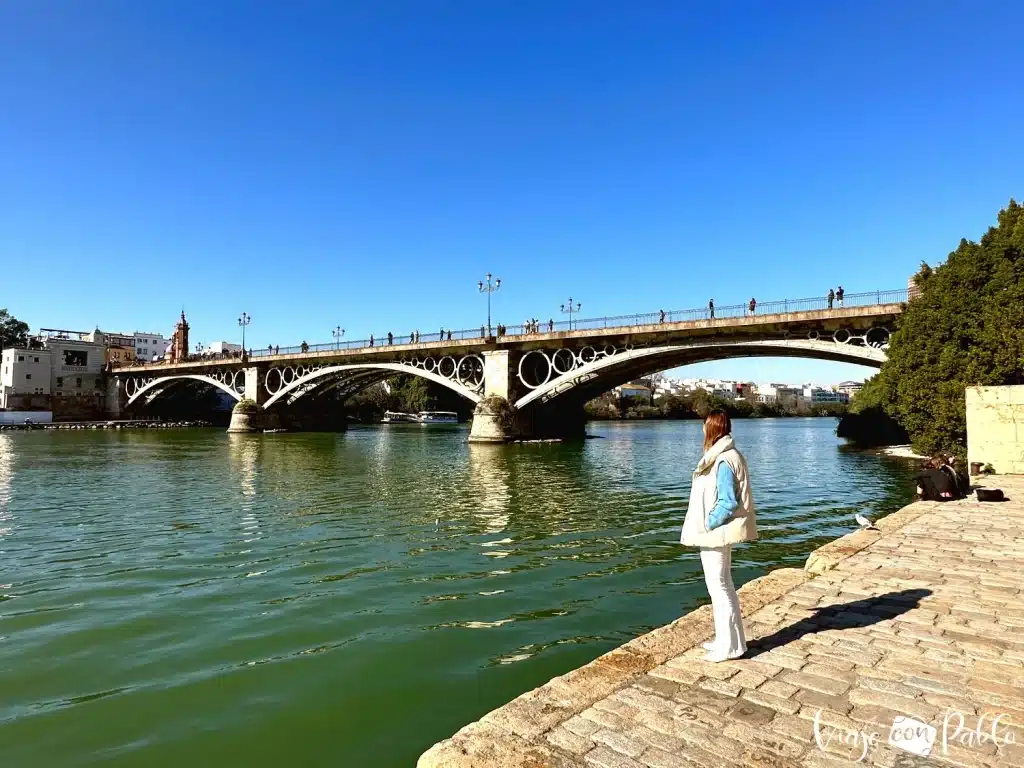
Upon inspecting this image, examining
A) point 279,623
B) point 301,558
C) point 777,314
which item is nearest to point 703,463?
point 279,623

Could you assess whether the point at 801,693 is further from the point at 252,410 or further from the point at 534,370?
the point at 252,410

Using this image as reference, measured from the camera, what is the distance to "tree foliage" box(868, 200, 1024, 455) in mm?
20875

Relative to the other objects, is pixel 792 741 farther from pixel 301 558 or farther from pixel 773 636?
pixel 301 558

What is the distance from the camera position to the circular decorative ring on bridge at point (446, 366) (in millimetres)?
48938

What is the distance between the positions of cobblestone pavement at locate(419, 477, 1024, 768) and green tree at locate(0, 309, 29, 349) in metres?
115

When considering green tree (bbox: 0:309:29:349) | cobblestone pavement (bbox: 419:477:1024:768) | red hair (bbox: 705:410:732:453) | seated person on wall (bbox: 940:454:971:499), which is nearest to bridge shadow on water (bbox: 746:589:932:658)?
cobblestone pavement (bbox: 419:477:1024:768)

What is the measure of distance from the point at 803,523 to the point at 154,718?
43.3 ft

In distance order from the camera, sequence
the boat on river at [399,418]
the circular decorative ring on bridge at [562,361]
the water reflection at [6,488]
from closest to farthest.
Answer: the water reflection at [6,488] < the circular decorative ring on bridge at [562,361] < the boat on river at [399,418]

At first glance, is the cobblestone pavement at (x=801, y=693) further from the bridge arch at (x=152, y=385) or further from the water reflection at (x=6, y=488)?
the bridge arch at (x=152, y=385)

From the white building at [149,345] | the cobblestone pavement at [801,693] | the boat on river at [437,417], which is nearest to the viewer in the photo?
the cobblestone pavement at [801,693]

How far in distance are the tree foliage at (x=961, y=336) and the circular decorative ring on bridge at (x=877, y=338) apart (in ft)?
17.9

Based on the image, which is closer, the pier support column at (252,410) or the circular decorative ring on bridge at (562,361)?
the circular decorative ring on bridge at (562,361)

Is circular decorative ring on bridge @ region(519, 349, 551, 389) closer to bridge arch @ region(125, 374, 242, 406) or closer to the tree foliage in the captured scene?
the tree foliage

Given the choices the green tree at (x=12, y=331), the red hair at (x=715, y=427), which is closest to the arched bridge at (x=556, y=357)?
the red hair at (x=715, y=427)
